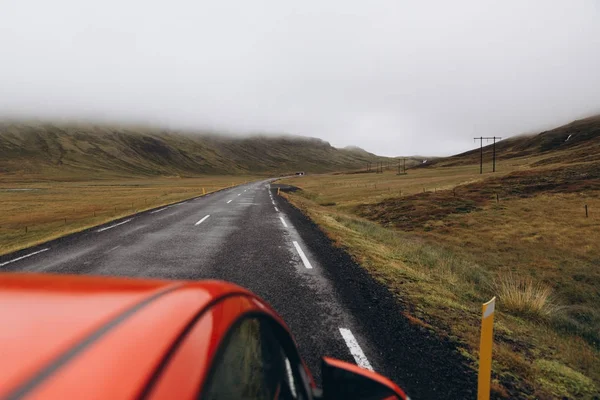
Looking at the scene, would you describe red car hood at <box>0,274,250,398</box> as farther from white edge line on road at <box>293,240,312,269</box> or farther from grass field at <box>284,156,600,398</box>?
white edge line on road at <box>293,240,312,269</box>

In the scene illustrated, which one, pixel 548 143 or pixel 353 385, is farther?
pixel 548 143

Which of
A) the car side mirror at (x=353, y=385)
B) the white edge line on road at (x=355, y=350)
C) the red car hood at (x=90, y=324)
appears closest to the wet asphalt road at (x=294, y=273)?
the white edge line on road at (x=355, y=350)

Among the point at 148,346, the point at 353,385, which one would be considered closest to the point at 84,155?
the point at 353,385

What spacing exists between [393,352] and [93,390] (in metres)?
3.53

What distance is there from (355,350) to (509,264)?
515 inches

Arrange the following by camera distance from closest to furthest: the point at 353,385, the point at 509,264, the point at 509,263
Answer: the point at 353,385 < the point at 509,264 < the point at 509,263

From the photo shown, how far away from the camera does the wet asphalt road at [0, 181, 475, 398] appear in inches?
141

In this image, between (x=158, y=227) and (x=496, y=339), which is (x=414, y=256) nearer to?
(x=496, y=339)

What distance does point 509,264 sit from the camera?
45.4 ft

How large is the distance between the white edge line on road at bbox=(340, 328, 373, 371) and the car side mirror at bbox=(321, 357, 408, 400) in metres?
1.76

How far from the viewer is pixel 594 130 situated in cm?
13075

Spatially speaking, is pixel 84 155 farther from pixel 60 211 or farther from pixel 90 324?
pixel 90 324

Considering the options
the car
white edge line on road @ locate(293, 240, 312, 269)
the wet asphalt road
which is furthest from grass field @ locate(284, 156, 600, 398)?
the car

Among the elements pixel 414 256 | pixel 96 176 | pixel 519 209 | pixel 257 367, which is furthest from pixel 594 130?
pixel 96 176
